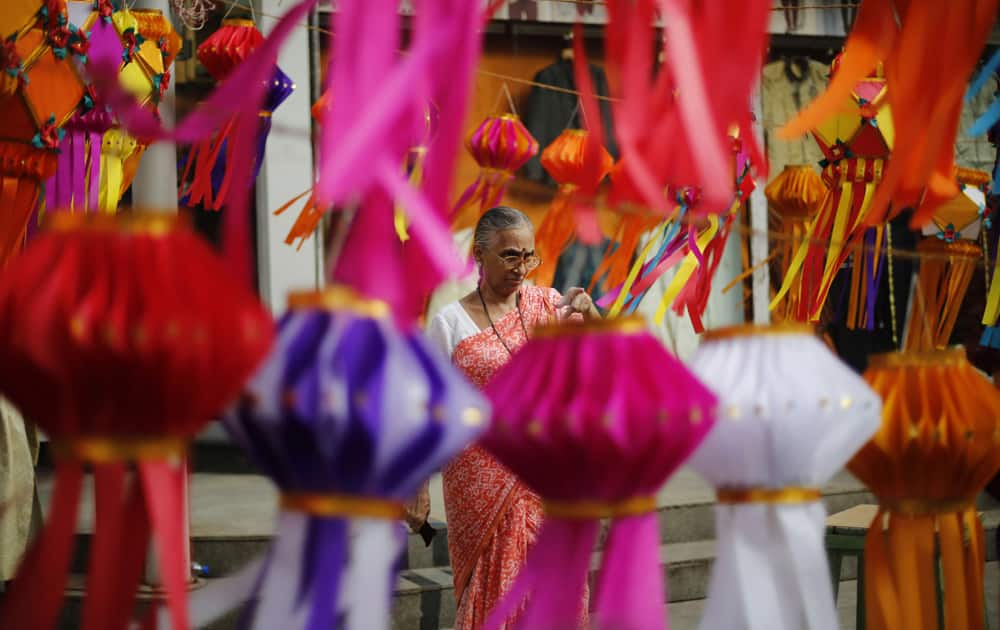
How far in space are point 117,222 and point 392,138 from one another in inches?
8.4

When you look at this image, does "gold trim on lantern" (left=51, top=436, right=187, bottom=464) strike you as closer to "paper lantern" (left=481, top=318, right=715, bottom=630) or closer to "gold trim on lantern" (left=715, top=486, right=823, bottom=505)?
"paper lantern" (left=481, top=318, right=715, bottom=630)

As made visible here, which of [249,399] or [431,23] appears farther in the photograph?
[431,23]

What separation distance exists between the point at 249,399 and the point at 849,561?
3688mm

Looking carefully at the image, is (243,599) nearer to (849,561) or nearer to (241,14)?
(849,561)

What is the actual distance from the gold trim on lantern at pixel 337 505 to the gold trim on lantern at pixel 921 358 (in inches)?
22.1

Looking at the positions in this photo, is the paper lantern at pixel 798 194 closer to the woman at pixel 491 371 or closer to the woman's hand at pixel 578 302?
the woman at pixel 491 371

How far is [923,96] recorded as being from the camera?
1155 mm

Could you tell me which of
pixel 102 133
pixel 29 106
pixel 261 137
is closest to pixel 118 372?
pixel 29 106

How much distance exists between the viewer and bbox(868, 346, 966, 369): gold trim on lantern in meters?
1.15

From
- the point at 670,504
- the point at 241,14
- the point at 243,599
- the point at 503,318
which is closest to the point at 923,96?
the point at 243,599

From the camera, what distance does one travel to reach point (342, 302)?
841 millimetres

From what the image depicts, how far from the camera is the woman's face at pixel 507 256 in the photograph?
243 centimetres

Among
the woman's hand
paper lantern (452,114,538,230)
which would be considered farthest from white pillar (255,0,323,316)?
the woman's hand

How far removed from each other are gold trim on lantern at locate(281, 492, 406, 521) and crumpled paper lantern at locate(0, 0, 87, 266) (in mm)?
1241
